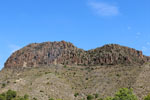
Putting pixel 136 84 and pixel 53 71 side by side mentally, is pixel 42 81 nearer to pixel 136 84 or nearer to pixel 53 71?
pixel 53 71

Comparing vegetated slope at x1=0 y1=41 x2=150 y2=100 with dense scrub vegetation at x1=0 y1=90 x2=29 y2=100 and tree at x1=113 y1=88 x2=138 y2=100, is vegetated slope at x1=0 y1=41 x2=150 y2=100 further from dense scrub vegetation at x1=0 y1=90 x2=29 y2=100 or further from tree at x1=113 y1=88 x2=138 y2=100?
tree at x1=113 y1=88 x2=138 y2=100

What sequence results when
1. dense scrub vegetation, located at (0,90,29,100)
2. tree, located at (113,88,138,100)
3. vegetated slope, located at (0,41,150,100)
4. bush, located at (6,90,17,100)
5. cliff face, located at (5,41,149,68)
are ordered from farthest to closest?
cliff face, located at (5,41,149,68) → vegetated slope, located at (0,41,150,100) → bush, located at (6,90,17,100) → dense scrub vegetation, located at (0,90,29,100) → tree, located at (113,88,138,100)

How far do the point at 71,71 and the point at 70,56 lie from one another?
20759 millimetres

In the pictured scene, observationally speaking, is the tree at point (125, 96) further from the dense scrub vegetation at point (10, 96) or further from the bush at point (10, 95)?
the bush at point (10, 95)

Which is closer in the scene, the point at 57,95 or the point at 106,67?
the point at 57,95

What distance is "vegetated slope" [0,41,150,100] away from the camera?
98.6 meters

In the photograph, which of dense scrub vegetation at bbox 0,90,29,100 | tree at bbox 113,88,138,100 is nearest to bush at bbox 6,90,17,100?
dense scrub vegetation at bbox 0,90,29,100

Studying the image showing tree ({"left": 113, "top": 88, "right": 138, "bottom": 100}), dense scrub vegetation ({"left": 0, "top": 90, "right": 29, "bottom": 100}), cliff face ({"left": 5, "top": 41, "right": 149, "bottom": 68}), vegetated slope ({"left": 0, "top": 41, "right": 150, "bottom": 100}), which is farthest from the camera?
cliff face ({"left": 5, "top": 41, "right": 149, "bottom": 68})

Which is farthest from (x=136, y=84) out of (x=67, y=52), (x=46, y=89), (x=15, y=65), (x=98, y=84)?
(x=15, y=65)

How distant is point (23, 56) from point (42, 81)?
44.0m

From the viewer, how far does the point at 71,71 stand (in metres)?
125

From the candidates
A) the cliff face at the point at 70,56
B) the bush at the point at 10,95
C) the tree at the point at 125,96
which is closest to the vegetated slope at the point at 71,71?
the cliff face at the point at 70,56

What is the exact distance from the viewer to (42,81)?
107 meters

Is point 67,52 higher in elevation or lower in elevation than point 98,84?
higher
